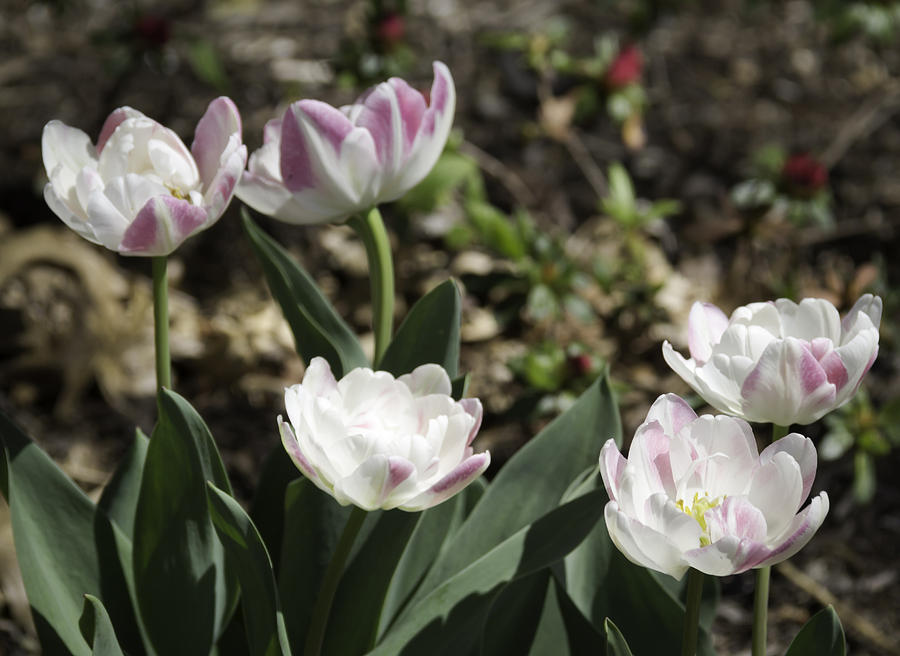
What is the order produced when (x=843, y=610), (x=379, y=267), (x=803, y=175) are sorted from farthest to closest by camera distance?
(x=803, y=175), (x=843, y=610), (x=379, y=267)

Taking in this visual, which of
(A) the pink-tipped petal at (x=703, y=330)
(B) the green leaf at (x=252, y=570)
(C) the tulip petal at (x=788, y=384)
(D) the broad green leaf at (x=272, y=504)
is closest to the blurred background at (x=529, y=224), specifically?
(D) the broad green leaf at (x=272, y=504)

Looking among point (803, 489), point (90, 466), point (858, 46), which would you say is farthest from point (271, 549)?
point (858, 46)

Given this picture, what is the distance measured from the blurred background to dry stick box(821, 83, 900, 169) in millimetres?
13

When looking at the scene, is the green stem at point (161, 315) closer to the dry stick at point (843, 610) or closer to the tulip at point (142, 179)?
the tulip at point (142, 179)

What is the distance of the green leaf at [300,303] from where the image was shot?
50.2 inches

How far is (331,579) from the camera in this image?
1005mm

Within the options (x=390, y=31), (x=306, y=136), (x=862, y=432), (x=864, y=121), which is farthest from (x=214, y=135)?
(x=864, y=121)

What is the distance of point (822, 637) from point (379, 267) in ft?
2.19

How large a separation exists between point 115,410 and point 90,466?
0.20m

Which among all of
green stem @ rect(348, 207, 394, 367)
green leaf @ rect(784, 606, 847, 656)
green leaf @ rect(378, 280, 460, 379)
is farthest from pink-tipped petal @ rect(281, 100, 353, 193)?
green leaf @ rect(784, 606, 847, 656)

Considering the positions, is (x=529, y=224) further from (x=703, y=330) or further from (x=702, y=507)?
(x=702, y=507)

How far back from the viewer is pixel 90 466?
2.19 meters

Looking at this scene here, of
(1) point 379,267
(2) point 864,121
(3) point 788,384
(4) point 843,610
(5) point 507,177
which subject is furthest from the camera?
(2) point 864,121

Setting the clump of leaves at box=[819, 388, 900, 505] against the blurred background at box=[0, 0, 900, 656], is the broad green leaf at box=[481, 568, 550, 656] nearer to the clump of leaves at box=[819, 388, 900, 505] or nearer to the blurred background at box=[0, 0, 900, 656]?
the blurred background at box=[0, 0, 900, 656]
